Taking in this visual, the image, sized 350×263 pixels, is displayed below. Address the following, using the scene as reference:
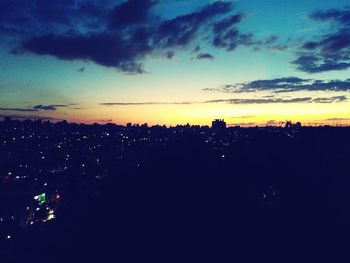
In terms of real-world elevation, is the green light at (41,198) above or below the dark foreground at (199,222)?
below

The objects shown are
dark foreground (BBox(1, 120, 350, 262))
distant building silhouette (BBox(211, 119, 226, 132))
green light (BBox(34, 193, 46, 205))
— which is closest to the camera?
dark foreground (BBox(1, 120, 350, 262))

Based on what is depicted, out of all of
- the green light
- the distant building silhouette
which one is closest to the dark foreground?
the green light

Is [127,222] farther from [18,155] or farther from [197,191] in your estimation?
[18,155]

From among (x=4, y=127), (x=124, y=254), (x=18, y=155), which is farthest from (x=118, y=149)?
(x=124, y=254)

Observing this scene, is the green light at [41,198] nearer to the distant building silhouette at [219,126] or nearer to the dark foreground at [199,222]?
the dark foreground at [199,222]

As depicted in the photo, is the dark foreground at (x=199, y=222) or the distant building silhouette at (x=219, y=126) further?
the distant building silhouette at (x=219, y=126)

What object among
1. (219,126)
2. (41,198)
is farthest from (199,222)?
(219,126)

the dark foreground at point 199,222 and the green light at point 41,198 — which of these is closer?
the dark foreground at point 199,222

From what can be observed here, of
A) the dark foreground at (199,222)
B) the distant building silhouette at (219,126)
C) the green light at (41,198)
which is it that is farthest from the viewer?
the distant building silhouette at (219,126)

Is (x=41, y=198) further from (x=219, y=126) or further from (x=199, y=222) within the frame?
(x=219, y=126)

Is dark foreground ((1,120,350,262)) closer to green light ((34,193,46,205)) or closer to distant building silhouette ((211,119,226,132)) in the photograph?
green light ((34,193,46,205))

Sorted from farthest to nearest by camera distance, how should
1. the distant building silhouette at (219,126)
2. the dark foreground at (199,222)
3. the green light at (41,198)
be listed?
the distant building silhouette at (219,126) < the green light at (41,198) < the dark foreground at (199,222)

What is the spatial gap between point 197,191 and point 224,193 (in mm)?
1877

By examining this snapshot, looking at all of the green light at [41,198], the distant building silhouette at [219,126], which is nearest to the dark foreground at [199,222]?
the green light at [41,198]
